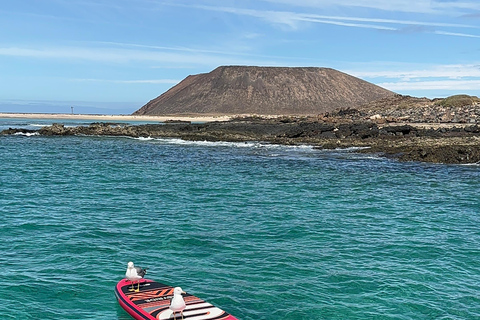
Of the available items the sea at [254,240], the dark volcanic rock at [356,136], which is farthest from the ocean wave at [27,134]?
the sea at [254,240]

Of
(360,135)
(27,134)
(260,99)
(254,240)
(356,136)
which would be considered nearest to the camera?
(254,240)

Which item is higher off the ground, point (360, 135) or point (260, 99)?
point (260, 99)

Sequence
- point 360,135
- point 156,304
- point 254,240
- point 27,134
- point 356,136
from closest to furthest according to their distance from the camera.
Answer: point 156,304, point 254,240, point 360,135, point 356,136, point 27,134

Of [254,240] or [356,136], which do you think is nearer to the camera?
[254,240]

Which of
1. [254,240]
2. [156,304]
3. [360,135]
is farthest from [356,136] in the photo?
[156,304]

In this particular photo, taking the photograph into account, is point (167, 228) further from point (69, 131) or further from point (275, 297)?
point (69, 131)

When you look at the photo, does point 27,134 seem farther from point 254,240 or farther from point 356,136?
point 254,240

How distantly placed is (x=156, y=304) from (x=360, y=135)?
4698cm

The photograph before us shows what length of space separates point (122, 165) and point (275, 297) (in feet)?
88.4

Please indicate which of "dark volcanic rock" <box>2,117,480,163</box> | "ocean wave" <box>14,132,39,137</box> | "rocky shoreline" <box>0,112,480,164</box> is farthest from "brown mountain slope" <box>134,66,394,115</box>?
"ocean wave" <box>14,132,39,137</box>

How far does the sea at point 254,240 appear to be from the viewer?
11.4 meters

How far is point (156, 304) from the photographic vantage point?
10.4m

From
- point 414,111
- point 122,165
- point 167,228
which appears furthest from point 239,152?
point 414,111

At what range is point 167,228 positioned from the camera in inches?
686
